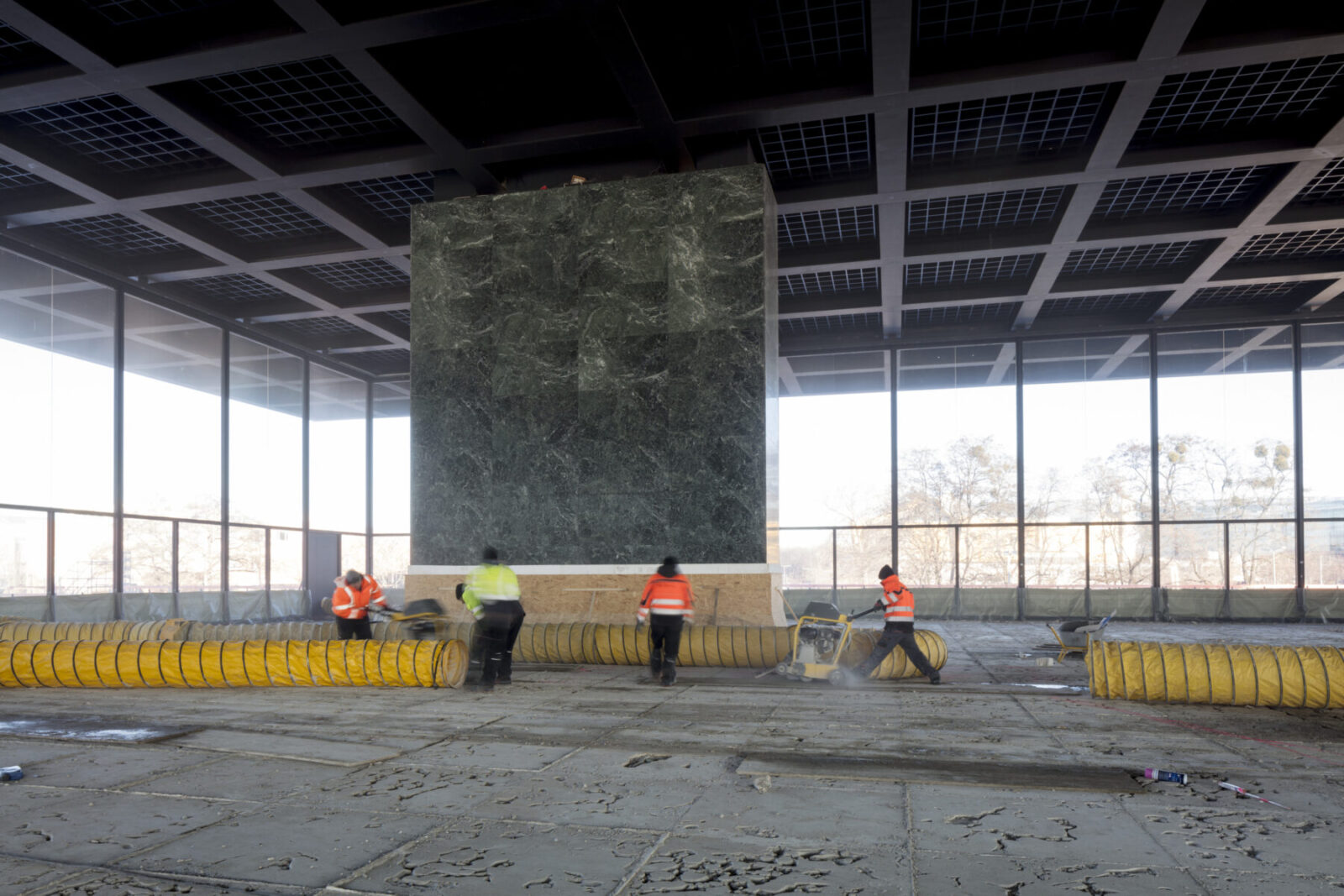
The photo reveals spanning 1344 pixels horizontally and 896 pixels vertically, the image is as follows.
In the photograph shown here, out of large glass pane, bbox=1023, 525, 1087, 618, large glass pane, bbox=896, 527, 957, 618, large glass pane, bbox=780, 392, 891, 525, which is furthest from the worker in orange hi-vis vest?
large glass pane, bbox=1023, 525, 1087, 618

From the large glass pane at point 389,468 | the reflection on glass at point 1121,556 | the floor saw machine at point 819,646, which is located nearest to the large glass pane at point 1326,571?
the reflection on glass at point 1121,556

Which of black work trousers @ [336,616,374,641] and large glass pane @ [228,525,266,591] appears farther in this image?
large glass pane @ [228,525,266,591]

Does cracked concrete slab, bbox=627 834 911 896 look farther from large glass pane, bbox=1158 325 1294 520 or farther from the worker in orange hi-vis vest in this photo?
large glass pane, bbox=1158 325 1294 520

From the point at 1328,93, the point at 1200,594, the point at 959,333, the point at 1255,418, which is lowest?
Result: the point at 1200,594

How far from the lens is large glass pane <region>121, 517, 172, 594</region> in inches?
855

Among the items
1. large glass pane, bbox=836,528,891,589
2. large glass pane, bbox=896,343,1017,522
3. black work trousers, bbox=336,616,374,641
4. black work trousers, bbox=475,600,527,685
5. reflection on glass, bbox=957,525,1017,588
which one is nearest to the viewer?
black work trousers, bbox=475,600,527,685

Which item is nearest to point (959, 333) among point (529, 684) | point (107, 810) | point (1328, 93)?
point (1328, 93)

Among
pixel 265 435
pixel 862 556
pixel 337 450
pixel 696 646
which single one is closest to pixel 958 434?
pixel 862 556

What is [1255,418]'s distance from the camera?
2530 cm

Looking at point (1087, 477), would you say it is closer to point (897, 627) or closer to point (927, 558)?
point (927, 558)

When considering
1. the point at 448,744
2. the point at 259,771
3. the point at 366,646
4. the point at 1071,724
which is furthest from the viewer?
the point at 366,646

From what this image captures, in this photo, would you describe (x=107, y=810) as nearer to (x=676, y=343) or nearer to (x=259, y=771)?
(x=259, y=771)

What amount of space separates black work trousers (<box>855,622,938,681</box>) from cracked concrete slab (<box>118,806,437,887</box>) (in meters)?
7.44

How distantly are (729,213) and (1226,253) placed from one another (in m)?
12.5
